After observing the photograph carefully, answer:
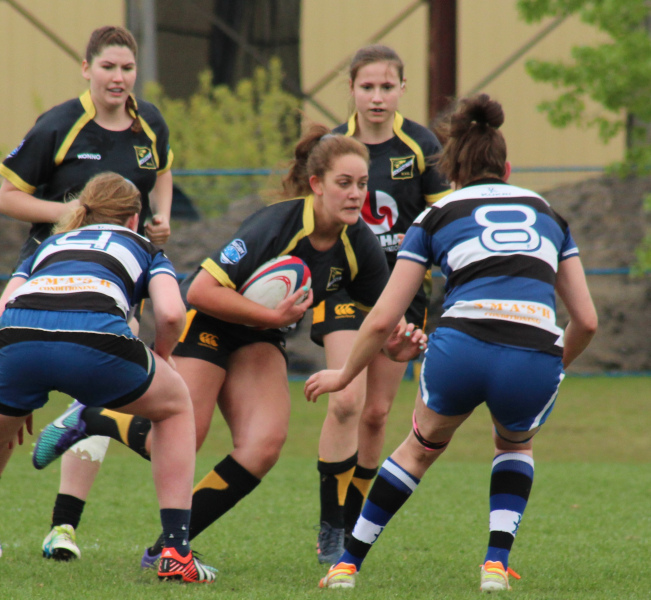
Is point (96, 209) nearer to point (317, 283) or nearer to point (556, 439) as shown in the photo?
point (317, 283)

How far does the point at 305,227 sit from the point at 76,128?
126cm

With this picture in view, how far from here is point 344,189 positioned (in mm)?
3920

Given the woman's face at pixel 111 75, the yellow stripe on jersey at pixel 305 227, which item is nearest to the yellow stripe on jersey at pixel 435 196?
the yellow stripe on jersey at pixel 305 227

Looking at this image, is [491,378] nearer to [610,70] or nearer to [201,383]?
[201,383]

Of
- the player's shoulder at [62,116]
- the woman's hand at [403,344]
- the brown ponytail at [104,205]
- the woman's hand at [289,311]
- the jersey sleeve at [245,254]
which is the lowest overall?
the woman's hand at [403,344]

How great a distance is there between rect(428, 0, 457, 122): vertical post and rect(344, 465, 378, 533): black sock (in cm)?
1149

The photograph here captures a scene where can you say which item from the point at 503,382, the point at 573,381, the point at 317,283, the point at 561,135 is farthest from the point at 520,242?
the point at 561,135

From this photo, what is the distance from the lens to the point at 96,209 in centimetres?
362

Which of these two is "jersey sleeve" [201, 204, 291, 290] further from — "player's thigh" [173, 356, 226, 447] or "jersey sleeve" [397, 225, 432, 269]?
"jersey sleeve" [397, 225, 432, 269]

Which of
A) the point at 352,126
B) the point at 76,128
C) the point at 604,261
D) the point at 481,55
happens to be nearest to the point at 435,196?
A: the point at 352,126

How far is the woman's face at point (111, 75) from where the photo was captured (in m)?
4.37

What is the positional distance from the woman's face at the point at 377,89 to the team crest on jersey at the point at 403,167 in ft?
0.72

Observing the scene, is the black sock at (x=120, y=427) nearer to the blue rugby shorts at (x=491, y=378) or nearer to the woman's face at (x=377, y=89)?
the blue rugby shorts at (x=491, y=378)

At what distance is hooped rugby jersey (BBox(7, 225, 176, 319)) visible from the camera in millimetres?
3316
